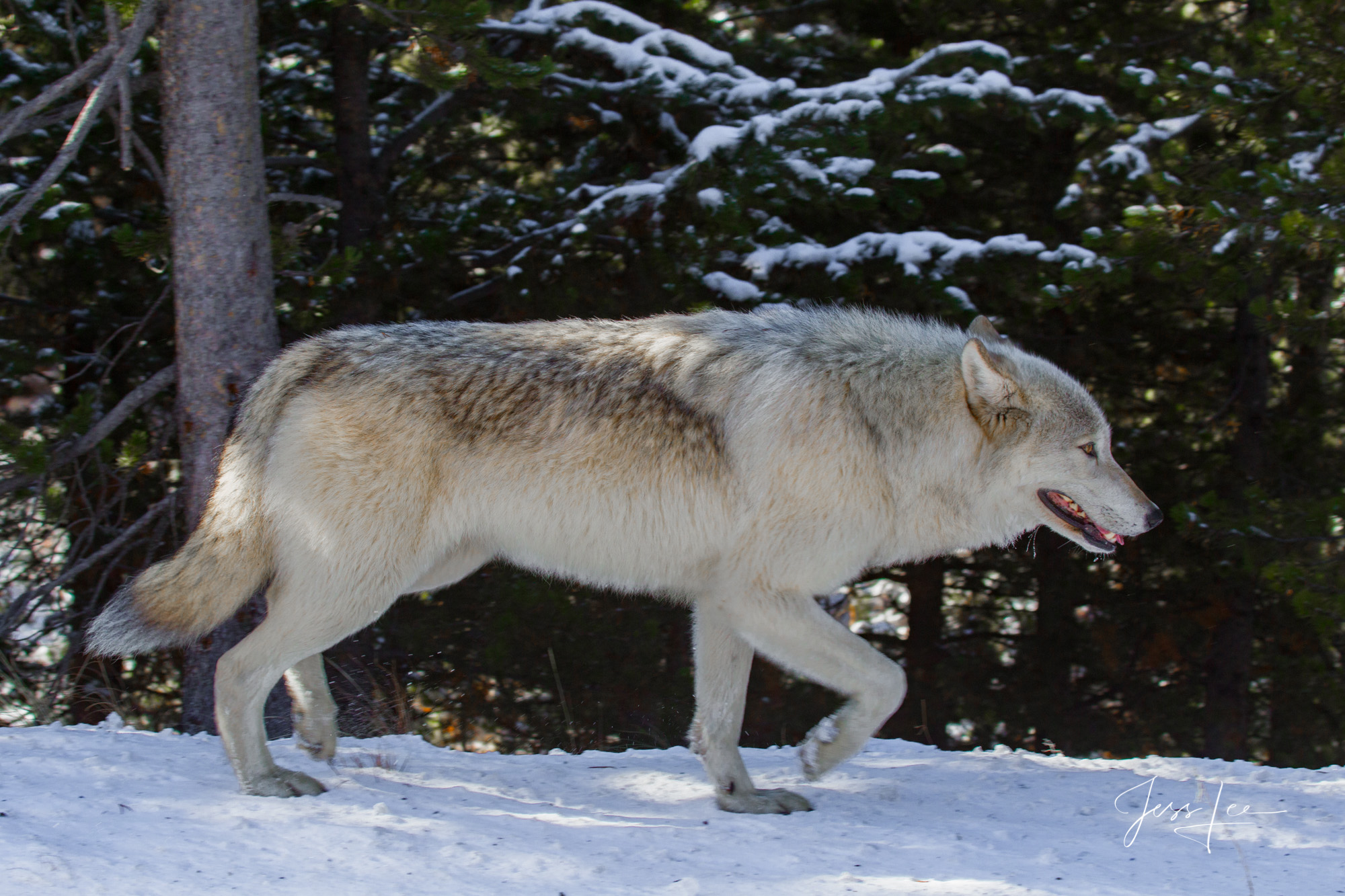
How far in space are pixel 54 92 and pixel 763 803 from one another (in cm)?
488

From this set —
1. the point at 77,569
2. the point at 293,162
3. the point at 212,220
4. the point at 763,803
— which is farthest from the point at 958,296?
the point at 77,569

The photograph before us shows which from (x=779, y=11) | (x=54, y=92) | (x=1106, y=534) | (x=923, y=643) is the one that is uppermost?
(x=779, y=11)

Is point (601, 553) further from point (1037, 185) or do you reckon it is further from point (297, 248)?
point (1037, 185)

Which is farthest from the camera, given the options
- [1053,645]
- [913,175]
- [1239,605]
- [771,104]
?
[1053,645]

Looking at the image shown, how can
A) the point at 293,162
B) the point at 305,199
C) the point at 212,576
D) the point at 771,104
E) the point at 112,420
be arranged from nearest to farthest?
the point at 212,576 → the point at 112,420 → the point at 305,199 → the point at 771,104 → the point at 293,162

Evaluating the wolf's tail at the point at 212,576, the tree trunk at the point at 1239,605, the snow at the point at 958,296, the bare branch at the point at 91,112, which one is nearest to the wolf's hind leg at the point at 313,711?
the wolf's tail at the point at 212,576

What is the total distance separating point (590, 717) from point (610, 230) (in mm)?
4467

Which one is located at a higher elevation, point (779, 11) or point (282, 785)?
point (779, 11)

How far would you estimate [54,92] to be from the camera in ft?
17.4

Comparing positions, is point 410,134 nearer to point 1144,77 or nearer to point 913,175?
point 913,175

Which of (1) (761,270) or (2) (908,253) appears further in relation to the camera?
(2) (908,253)

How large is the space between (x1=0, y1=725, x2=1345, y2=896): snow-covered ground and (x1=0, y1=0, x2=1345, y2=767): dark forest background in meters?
1.85

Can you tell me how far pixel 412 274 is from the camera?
28.5 ft
